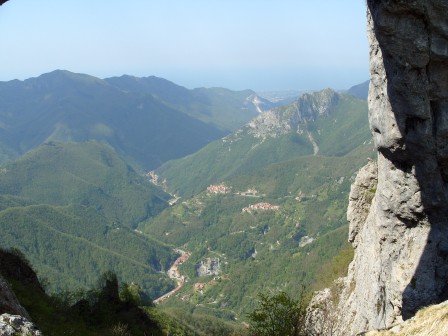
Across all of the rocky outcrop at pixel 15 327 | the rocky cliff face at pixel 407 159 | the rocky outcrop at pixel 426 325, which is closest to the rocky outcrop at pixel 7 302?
the rocky outcrop at pixel 15 327

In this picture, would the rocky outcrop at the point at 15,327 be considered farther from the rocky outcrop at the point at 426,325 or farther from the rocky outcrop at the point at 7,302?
the rocky outcrop at the point at 426,325

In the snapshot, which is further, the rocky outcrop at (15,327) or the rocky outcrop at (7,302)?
the rocky outcrop at (7,302)

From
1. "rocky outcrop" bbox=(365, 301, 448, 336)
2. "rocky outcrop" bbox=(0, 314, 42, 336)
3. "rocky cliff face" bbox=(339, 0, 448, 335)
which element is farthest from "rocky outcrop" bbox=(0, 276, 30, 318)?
"rocky cliff face" bbox=(339, 0, 448, 335)

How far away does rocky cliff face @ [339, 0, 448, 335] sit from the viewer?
17312mm

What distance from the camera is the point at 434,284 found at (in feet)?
72.1

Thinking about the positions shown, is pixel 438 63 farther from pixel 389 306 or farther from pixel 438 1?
pixel 389 306

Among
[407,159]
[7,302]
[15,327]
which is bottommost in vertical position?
[7,302]

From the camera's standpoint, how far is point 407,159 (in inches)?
849

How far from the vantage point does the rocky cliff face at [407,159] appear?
56.8ft

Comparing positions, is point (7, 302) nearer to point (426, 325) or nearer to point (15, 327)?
point (15, 327)

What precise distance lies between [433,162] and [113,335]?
30702mm

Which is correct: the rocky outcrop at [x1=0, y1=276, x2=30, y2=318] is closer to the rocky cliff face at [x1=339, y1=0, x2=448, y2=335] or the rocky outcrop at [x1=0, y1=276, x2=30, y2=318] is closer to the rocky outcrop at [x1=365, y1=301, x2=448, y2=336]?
the rocky outcrop at [x1=365, y1=301, x2=448, y2=336]

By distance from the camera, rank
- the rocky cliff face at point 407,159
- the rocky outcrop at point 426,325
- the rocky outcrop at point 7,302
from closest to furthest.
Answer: the rocky outcrop at point 426,325
the rocky outcrop at point 7,302
the rocky cliff face at point 407,159

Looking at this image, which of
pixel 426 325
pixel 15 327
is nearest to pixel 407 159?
pixel 426 325
